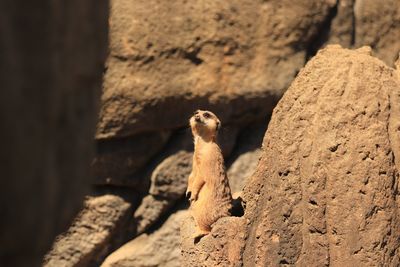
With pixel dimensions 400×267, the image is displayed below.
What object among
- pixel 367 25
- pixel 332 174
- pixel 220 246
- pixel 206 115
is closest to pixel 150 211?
pixel 367 25

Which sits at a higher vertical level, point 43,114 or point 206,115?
point 43,114

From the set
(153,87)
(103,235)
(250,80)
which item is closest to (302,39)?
(250,80)

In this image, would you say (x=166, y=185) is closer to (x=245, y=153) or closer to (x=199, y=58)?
(x=245, y=153)

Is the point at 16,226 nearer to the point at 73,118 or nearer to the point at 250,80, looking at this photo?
the point at 73,118

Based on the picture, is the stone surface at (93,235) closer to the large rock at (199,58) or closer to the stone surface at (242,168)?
the large rock at (199,58)

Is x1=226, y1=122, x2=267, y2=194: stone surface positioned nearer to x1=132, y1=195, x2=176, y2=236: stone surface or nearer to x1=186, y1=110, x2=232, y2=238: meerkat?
x1=132, y1=195, x2=176, y2=236: stone surface

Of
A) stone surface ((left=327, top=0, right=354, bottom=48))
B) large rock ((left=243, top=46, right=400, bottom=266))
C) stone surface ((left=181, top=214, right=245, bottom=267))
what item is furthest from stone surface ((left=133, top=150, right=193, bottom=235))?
large rock ((left=243, top=46, right=400, bottom=266))
